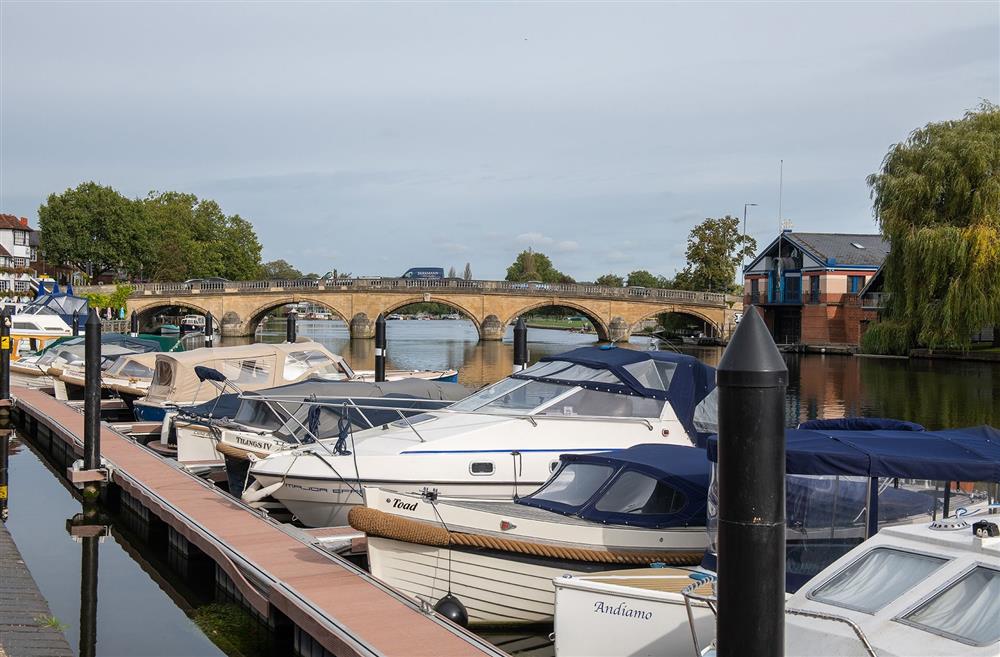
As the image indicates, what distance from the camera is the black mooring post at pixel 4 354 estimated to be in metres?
22.9

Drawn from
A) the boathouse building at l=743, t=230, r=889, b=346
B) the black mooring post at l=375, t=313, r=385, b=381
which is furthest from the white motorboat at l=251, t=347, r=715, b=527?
the boathouse building at l=743, t=230, r=889, b=346

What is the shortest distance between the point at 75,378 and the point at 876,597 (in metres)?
24.9

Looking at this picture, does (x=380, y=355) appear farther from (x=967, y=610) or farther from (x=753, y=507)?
(x=753, y=507)

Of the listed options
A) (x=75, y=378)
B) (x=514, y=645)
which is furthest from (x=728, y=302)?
(x=514, y=645)

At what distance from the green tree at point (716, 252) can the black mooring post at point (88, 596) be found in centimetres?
7015

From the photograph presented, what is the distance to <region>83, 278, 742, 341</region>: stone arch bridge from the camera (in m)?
71.1

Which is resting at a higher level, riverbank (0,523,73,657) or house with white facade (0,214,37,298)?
house with white facade (0,214,37,298)

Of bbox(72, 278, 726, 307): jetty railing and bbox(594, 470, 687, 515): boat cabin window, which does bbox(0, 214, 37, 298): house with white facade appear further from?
bbox(594, 470, 687, 515): boat cabin window

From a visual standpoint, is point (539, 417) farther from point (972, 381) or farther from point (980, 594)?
point (972, 381)

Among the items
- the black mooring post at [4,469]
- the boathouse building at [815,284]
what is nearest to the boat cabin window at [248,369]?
the black mooring post at [4,469]

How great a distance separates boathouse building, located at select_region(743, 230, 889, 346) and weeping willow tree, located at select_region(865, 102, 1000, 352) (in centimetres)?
1382

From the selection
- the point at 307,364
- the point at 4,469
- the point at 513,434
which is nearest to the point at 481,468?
the point at 513,434

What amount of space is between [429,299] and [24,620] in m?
63.3

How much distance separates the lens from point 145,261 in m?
89.6
